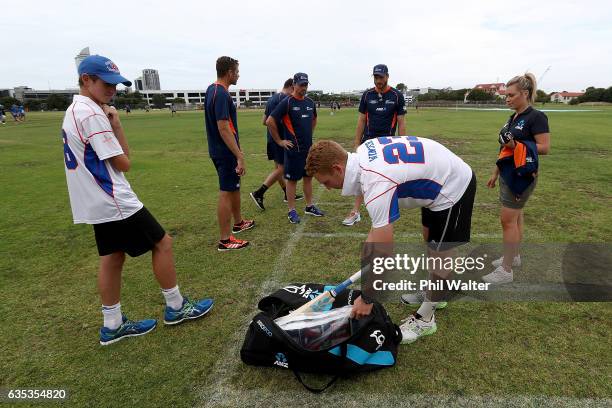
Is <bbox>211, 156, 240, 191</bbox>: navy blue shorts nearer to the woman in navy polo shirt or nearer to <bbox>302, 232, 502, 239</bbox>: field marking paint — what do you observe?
<bbox>302, 232, 502, 239</bbox>: field marking paint

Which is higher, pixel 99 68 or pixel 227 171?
pixel 99 68

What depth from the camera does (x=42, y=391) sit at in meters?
2.39

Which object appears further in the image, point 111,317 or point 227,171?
point 227,171

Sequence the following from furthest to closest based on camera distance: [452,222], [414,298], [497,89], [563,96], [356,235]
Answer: [563,96] < [497,89] < [356,235] < [414,298] < [452,222]

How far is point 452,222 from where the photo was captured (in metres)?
2.61

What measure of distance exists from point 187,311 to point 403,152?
2239 millimetres

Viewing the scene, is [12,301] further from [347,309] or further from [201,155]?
[201,155]

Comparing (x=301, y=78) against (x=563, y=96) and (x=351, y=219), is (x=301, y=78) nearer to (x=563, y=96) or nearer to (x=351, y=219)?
(x=351, y=219)

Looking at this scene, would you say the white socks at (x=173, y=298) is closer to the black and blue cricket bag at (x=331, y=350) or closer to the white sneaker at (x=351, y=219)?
the black and blue cricket bag at (x=331, y=350)

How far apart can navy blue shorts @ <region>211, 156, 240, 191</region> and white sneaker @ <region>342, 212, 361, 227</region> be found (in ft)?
5.80

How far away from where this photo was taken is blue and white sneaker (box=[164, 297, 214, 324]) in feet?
9.93

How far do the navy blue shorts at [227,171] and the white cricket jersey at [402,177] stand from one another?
93.9 inches

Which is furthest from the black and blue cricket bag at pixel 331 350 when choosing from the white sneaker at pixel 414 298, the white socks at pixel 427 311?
the white sneaker at pixel 414 298

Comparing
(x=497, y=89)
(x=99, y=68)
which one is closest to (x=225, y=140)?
(x=99, y=68)
